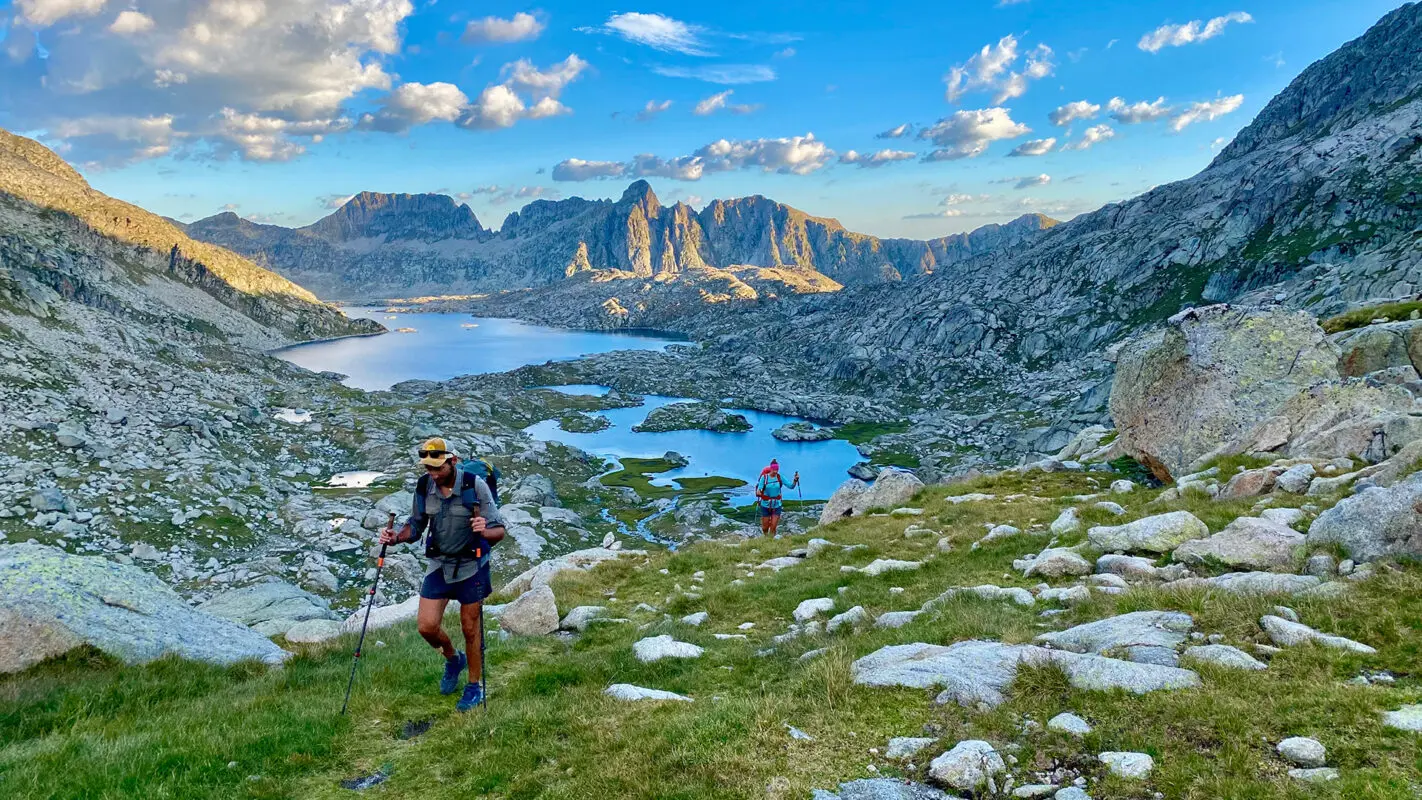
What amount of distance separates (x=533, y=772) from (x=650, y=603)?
10920 mm

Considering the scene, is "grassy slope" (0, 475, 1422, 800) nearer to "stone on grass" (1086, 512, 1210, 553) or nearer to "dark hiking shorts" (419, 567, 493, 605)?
"dark hiking shorts" (419, 567, 493, 605)

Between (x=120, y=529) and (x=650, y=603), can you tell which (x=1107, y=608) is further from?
(x=120, y=529)

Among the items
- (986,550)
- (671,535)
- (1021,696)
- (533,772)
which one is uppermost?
(1021,696)

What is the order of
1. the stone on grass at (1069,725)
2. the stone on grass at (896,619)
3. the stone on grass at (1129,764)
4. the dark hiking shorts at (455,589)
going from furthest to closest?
the stone on grass at (896,619) → the dark hiking shorts at (455,589) → the stone on grass at (1069,725) → the stone on grass at (1129,764)

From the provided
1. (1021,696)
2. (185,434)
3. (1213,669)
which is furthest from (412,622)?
(185,434)

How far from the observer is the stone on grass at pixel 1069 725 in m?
6.88

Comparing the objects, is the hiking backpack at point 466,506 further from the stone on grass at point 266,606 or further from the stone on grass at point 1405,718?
the stone on grass at point 266,606

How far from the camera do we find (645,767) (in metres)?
7.23

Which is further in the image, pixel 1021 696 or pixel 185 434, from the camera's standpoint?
pixel 185 434

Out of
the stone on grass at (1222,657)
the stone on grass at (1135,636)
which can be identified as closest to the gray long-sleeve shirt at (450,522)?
the stone on grass at (1135,636)

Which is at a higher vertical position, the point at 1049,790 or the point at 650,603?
the point at 1049,790

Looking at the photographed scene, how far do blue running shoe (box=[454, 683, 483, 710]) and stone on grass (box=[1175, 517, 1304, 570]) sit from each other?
13193 millimetres

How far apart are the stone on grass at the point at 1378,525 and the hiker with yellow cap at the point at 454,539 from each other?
1366 centimetres

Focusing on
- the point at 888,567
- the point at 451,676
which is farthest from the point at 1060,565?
the point at 451,676
